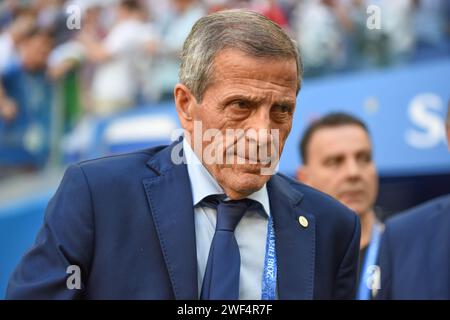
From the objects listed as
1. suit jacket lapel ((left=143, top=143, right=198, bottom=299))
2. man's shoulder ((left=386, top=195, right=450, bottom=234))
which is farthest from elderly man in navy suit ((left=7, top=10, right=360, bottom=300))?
man's shoulder ((left=386, top=195, right=450, bottom=234))

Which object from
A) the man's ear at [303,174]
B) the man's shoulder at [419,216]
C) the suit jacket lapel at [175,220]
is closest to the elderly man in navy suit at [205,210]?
the suit jacket lapel at [175,220]

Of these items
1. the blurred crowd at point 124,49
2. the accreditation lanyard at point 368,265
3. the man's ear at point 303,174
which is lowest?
the accreditation lanyard at point 368,265

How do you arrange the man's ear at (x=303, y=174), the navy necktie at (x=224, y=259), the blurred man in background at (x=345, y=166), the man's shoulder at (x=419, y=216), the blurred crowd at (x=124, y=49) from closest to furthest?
the navy necktie at (x=224, y=259)
the man's shoulder at (x=419, y=216)
the blurred man in background at (x=345, y=166)
the man's ear at (x=303, y=174)
the blurred crowd at (x=124, y=49)

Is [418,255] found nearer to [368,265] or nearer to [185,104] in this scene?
[368,265]

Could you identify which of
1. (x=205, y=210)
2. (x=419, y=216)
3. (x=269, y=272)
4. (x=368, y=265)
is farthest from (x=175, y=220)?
(x=368, y=265)

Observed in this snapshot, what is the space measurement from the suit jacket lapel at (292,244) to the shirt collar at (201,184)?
0.04 meters

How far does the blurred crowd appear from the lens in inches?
285

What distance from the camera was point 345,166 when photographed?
5316mm

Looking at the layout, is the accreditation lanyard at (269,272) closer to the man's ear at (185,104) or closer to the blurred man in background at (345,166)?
the man's ear at (185,104)

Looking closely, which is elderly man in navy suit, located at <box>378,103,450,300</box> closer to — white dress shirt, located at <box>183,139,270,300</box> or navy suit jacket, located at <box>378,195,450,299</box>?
navy suit jacket, located at <box>378,195,450,299</box>

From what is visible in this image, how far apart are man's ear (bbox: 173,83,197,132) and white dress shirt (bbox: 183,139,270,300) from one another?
0.21 feet

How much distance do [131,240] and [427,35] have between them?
527 centimetres

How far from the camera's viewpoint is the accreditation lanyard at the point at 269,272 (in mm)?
2450

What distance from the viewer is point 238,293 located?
2424mm
